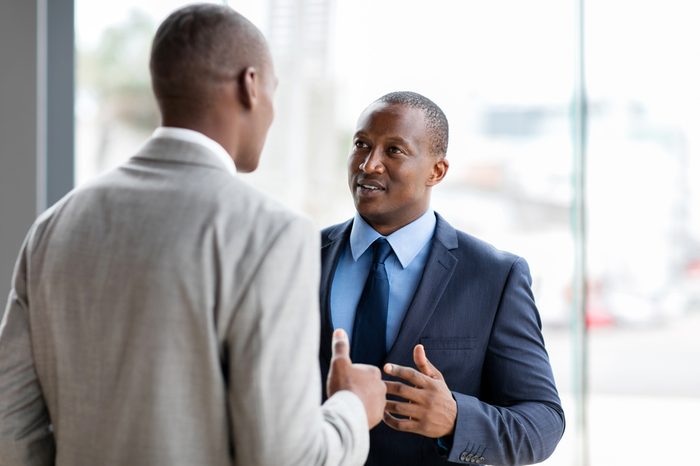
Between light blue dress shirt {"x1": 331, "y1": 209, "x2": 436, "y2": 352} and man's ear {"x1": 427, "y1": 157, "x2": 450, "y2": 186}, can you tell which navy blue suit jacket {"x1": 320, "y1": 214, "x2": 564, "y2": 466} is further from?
man's ear {"x1": 427, "y1": 157, "x2": 450, "y2": 186}

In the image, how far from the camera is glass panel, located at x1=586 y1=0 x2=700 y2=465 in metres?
3.24

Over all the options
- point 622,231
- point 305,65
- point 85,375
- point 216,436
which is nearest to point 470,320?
point 216,436

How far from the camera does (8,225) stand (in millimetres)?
2928

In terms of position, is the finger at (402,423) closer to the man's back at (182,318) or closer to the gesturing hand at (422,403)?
the gesturing hand at (422,403)

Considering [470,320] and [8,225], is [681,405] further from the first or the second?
[8,225]

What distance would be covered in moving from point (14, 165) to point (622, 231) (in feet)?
7.65

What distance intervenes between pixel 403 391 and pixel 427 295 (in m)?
0.31

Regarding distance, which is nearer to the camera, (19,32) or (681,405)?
(19,32)

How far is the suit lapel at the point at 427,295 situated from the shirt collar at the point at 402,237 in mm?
37

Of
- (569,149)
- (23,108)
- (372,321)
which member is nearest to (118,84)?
(23,108)

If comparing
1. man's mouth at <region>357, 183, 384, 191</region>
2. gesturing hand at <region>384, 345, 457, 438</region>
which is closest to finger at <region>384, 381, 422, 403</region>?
gesturing hand at <region>384, 345, 457, 438</region>

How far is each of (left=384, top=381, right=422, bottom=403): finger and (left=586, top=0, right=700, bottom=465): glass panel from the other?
2063mm

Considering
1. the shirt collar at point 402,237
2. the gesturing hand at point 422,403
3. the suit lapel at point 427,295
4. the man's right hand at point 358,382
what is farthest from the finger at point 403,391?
the shirt collar at point 402,237

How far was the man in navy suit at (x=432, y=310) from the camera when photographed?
161 centimetres
